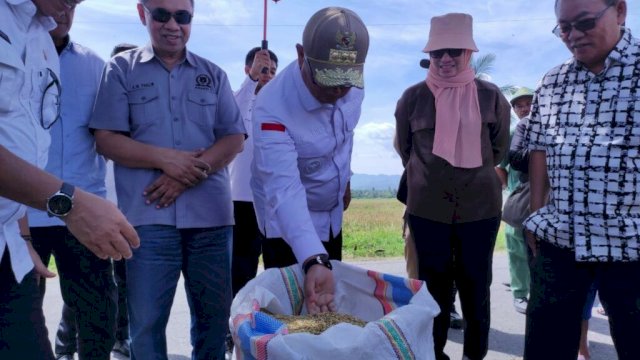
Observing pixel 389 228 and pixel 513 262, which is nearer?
pixel 513 262

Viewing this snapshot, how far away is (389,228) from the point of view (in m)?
11.5

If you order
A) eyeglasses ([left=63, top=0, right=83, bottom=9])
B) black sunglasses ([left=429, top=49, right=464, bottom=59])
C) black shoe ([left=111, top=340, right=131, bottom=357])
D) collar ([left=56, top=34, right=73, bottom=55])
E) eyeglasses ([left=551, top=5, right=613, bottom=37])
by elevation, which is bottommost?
black shoe ([left=111, top=340, right=131, bottom=357])

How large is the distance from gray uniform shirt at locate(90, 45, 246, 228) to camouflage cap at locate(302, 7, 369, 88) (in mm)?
676

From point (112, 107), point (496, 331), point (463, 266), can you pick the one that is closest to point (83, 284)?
point (112, 107)

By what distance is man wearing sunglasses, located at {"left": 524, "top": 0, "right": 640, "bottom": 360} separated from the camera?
211cm

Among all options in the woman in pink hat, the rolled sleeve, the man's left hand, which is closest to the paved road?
the woman in pink hat

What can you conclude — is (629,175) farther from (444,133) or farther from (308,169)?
(308,169)

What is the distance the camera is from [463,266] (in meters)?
3.00

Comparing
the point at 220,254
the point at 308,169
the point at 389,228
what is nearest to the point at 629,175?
the point at 308,169

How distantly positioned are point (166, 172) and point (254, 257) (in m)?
1.62

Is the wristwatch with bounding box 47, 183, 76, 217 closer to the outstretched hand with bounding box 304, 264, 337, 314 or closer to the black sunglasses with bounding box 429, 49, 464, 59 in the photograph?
the outstretched hand with bounding box 304, 264, 337, 314

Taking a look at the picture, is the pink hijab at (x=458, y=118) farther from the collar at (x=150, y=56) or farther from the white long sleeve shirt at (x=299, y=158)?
the collar at (x=150, y=56)

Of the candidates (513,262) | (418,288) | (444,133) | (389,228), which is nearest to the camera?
(418,288)

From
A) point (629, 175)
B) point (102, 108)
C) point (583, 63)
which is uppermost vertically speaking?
point (583, 63)
